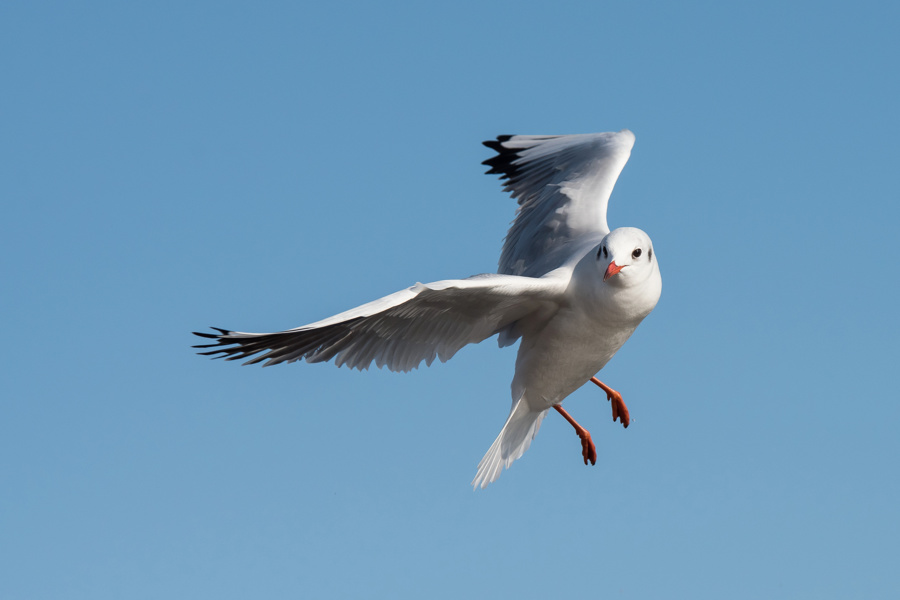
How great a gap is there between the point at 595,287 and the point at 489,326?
100 cm

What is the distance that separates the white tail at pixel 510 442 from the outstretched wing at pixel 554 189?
1.26m

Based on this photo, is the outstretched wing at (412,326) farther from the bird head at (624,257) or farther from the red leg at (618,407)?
the red leg at (618,407)

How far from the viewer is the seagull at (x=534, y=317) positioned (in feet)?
25.4

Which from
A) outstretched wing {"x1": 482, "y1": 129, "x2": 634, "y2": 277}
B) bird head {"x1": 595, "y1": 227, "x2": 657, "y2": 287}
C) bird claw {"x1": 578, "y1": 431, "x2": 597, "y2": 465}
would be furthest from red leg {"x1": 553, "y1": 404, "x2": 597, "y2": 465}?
bird head {"x1": 595, "y1": 227, "x2": 657, "y2": 287}

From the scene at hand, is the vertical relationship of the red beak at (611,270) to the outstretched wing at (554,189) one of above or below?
below

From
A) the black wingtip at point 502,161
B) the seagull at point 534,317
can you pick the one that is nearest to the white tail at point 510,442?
the seagull at point 534,317

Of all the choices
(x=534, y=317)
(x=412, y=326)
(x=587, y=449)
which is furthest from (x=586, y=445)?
(x=412, y=326)

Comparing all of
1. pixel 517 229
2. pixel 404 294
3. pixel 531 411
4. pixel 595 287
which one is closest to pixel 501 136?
pixel 517 229

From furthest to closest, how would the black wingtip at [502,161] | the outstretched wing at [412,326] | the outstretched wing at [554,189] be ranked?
Result: the black wingtip at [502,161] < the outstretched wing at [554,189] < the outstretched wing at [412,326]

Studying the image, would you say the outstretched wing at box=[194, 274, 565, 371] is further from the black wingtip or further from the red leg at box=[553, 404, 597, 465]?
the black wingtip

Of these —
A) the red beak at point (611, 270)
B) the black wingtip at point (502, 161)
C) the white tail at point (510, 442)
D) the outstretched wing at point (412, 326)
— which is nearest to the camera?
the outstretched wing at point (412, 326)

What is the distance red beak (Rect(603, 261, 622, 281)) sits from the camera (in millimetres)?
7816

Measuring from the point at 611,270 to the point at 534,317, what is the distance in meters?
1.18

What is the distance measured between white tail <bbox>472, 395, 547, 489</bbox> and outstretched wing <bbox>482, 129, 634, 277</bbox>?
4.14 ft
